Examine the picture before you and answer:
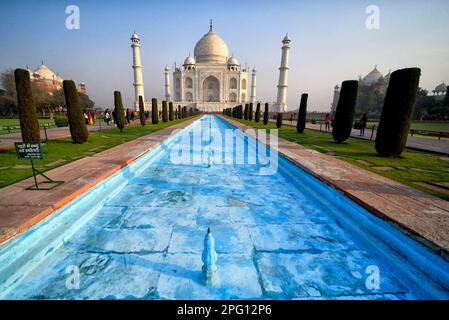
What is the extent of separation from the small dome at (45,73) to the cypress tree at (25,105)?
54950mm

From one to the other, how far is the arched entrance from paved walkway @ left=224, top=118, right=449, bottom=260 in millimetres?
51465

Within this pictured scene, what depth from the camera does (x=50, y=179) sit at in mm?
3436

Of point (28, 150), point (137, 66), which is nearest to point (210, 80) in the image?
point (137, 66)

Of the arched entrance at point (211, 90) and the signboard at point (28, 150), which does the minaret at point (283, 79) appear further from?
the signboard at point (28, 150)

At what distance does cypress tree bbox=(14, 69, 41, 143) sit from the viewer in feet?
19.1

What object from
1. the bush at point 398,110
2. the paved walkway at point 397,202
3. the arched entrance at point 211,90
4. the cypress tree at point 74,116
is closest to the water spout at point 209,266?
the paved walkway at point 397,202

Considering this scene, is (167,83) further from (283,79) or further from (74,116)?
(74,116)

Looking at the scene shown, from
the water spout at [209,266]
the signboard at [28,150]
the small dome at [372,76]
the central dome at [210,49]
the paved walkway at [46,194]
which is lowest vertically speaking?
the water spout at [209,266]

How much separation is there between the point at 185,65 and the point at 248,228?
184 feet

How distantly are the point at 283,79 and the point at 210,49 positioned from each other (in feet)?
62.3

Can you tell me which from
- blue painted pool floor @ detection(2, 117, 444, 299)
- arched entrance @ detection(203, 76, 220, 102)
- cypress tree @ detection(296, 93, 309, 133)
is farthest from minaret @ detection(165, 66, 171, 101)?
blue painted pool floor @ detection(2, 117, 444, 299)

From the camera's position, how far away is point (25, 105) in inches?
230

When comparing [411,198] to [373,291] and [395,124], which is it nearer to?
[373,291]

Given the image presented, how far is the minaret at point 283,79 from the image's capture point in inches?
1565
